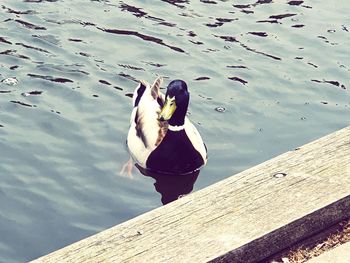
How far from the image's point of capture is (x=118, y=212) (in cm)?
742

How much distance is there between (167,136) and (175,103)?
429mm

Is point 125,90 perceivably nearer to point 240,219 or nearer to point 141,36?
point 141,36

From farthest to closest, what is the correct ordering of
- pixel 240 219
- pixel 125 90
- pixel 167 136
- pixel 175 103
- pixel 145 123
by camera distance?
pixel 125 90
pixel 145 123
pixel 167 136
pixel 175 103
pixel 240 219

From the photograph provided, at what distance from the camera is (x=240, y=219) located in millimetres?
4184

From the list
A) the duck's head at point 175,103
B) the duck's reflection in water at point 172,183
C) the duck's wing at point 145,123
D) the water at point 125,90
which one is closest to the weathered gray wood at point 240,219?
the water at point 125,90

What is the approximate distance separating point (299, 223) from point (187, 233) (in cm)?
58

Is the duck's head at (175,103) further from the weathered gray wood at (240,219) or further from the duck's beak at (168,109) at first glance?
the weathered gray wood at (240,219)

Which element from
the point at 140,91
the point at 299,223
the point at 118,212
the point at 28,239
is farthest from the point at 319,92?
the point at 299,223

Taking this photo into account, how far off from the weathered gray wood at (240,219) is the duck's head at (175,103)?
3.99m

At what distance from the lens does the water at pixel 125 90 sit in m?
7.60

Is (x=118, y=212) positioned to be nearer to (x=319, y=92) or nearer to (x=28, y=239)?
(x=28, y=239)

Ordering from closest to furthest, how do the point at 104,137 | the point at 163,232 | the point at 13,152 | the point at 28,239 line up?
the point at 163,232 < the point at 28,239 < the point at 13,152 < the point at 104,137

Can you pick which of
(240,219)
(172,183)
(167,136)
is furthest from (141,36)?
(240,219)

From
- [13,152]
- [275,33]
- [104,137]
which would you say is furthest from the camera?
[275,33]
